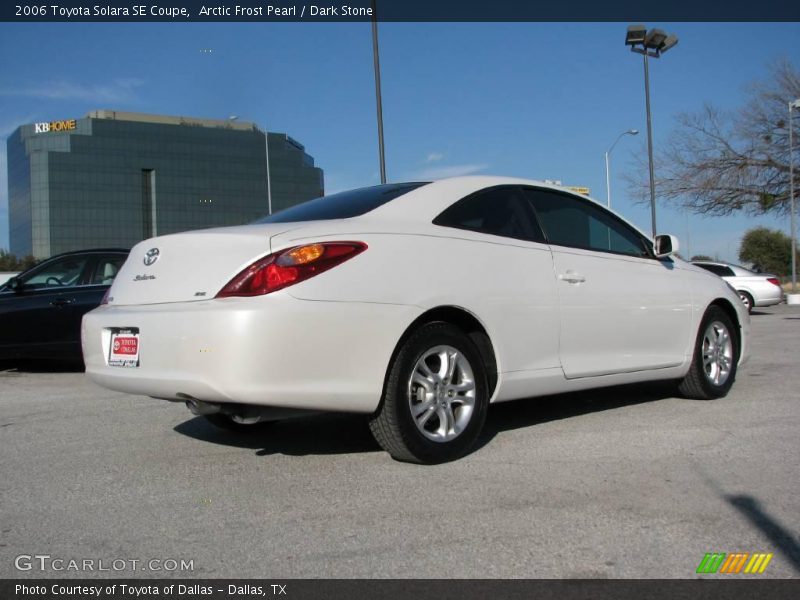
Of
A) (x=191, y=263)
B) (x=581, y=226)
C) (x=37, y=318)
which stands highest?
(x=581, y=226)

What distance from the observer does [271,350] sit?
3.52m

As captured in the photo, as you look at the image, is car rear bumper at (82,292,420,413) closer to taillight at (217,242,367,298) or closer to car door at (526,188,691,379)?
taillight at (217,242,367,298)

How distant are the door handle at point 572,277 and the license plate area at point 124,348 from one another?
8.12 ft

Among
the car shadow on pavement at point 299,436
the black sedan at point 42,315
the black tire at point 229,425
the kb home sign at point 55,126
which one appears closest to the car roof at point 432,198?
the car shadow on pavement at point 299,436

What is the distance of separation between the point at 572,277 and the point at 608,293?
1.24 feet

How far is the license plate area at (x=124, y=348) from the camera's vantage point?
13.1 feet

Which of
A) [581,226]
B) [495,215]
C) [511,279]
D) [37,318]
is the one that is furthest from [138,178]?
[511,279]

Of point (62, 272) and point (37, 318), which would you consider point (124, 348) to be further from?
point (62, 272)

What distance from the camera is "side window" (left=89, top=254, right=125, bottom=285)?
9188mm

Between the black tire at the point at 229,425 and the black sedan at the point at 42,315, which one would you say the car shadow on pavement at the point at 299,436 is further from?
the black sedan at the point at 42,315

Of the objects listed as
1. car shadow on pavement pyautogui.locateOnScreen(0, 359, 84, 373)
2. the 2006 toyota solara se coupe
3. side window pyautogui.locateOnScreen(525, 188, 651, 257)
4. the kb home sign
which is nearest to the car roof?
the 2006 toyota solara se coupe

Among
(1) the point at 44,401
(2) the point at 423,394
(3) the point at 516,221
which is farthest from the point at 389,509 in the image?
(1) the point at 44,401
